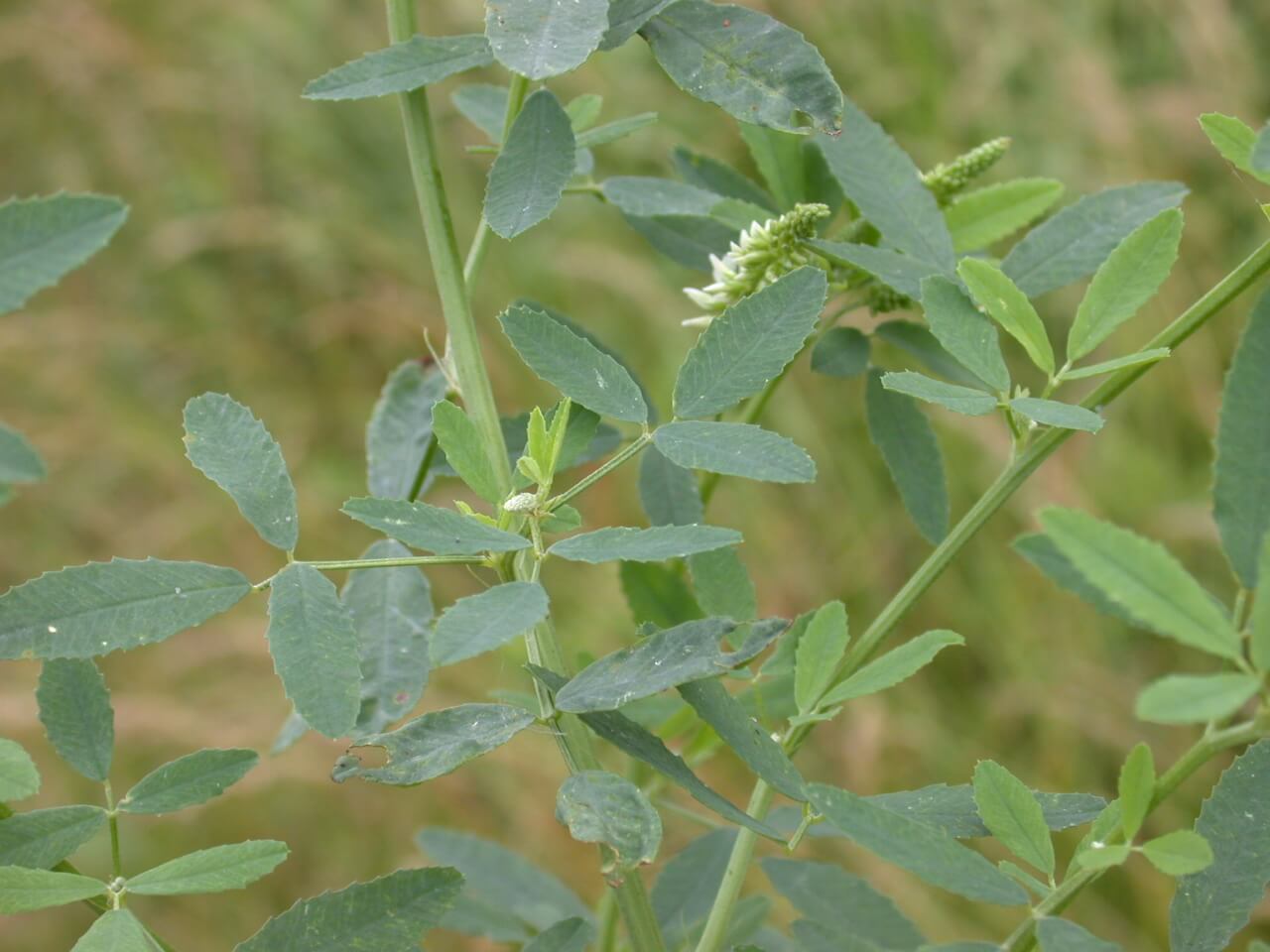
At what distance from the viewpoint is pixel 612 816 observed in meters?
0.62

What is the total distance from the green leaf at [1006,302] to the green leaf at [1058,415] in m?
0.05

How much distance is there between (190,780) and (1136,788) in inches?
20.2

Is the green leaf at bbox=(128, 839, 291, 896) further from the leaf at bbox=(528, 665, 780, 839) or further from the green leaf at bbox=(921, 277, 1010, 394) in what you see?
the green leaf at bbox=(921, 277, 1010, 394)

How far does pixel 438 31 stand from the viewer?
3.88m

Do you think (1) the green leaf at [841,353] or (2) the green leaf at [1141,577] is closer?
(2) the green leaf at [1141,577]

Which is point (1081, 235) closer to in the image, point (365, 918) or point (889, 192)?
point (889, 192)

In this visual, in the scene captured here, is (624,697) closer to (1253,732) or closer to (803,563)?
(1253,732)

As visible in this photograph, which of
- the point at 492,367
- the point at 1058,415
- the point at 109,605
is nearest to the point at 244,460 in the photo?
the point at 109,605

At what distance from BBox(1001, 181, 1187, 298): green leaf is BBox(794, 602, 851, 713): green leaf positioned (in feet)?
0.96

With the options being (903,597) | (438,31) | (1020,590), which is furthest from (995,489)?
(438,31)

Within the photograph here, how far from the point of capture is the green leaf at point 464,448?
70 centimetres

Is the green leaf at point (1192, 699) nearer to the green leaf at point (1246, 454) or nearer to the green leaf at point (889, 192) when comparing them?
the green leaf at point (1246, 454)

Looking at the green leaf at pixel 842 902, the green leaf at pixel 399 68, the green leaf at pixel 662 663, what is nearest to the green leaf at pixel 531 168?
the green leaf at pixel 399 68

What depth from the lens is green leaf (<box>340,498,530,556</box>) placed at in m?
0.64
